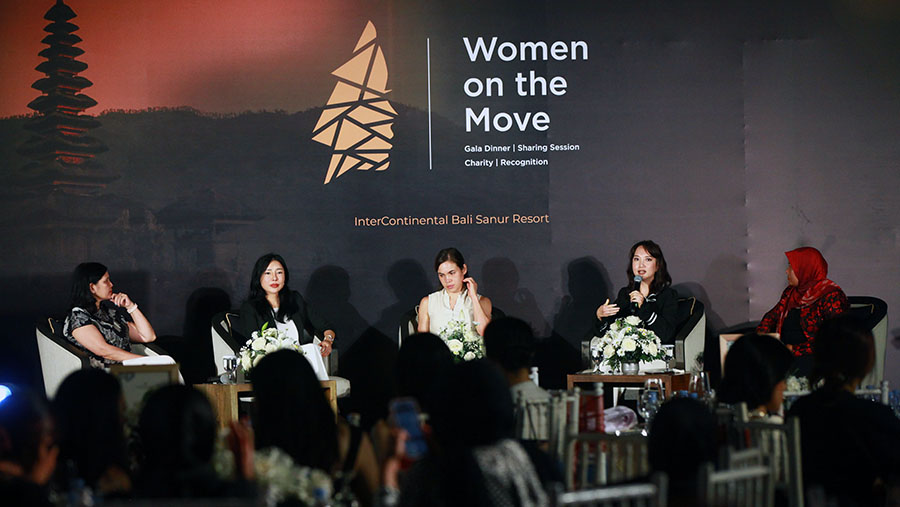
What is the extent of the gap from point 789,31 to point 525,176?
7.43ft

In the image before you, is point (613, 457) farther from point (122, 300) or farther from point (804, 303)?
point (122, 300)

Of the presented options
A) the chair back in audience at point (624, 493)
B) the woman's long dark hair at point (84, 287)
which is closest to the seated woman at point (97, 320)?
the woman's long dark hair at point (84, 287)

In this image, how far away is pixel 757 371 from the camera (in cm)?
329

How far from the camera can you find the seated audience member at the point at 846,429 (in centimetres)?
299

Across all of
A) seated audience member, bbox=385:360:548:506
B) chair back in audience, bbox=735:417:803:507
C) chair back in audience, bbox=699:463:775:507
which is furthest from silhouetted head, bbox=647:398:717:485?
seated audience member, bbox=385:360:548:506

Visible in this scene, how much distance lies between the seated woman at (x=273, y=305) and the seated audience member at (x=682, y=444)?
436 centimetres

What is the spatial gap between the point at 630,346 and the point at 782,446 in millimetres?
2786

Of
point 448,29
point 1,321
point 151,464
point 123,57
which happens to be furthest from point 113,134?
point 151,464

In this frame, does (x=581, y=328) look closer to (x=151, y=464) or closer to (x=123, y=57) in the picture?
(x=123, y=57)

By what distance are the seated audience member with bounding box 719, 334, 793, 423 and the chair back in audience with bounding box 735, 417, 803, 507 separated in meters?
0.12

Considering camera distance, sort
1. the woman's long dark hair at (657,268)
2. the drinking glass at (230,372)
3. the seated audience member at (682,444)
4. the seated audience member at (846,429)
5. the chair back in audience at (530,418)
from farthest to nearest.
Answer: the woman's long dark hair at (657,268)
the drinking glass at (230,372)
the chair back in audience at (530,418)
the seated audience member at (846,429)
the seated audience member at (682,444)

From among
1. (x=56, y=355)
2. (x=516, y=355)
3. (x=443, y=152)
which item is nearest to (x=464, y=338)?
(x=443, y=152)

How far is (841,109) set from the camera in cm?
740

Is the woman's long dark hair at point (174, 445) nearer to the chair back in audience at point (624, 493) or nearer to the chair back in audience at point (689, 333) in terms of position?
the chair back in audience at point (624, 493)
